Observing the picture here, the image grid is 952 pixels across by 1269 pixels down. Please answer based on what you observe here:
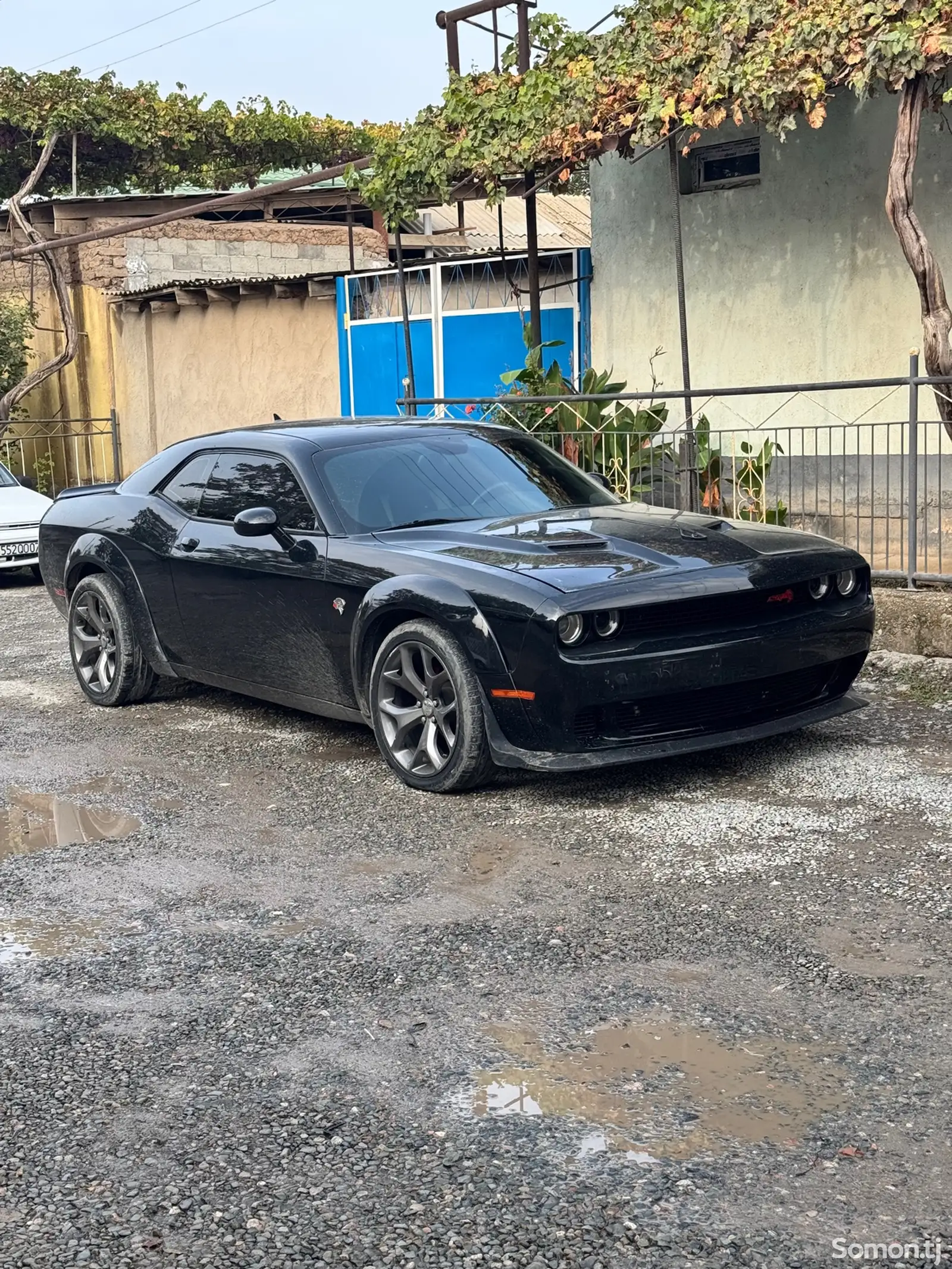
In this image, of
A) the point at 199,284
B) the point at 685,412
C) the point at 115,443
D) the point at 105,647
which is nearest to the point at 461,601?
the point at 105,647

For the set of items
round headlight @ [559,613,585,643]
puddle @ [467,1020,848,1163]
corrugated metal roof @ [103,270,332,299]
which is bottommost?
puddle @ [467,1020,848,1163]

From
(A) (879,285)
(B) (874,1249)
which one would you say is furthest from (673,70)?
(B) (874,1249)

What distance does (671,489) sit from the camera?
10.7 m

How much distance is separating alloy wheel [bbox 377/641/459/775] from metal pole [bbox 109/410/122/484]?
16.1 m

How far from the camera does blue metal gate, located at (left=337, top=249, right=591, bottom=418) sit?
47.7 feet

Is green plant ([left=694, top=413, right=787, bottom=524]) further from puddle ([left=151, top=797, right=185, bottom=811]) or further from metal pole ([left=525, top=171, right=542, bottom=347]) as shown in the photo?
puddle ([left=151, top=797, right=185, bottom=811])

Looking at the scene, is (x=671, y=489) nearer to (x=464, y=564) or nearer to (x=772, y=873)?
(x=464, y=564)

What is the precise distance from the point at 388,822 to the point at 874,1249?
3241mm

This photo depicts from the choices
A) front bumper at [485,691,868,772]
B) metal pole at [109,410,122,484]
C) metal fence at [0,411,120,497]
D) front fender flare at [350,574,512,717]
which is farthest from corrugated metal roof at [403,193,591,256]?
front bumper at [485,691,868,772]

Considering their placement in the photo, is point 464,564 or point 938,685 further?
point 938,685

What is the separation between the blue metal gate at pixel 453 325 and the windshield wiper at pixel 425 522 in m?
7.73

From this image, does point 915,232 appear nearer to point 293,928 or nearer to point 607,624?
point 607,624

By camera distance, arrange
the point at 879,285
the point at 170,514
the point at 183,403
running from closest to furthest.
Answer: the point at 170,514, the point at 879,285, the point at 183,403

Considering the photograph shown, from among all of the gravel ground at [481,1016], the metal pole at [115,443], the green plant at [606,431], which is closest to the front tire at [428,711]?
the gravel ground at [481,1016]
